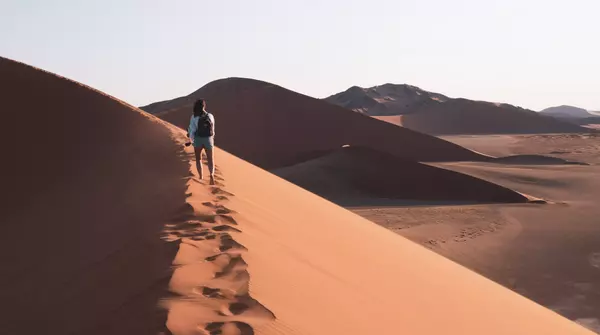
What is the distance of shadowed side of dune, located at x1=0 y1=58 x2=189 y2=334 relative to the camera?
317 centimetres

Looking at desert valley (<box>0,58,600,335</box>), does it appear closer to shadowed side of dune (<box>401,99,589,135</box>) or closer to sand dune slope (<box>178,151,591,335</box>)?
sand dune slope (<box>178,151,591,335</box>)

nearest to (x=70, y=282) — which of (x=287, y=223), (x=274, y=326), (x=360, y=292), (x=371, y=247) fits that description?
(x=274, y=326)

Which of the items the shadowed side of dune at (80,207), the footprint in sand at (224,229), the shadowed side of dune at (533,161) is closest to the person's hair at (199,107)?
the shadowed side of dune at (80,207)

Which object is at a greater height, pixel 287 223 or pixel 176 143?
pixel 176 143

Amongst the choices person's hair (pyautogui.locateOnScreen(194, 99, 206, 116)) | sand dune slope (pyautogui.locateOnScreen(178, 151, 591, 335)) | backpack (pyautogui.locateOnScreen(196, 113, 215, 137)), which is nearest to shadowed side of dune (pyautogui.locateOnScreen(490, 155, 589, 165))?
sand dune slope (pyautogui.locateOnScreen(178, 151, 591, 335))

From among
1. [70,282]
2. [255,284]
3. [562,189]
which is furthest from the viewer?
[562,189]

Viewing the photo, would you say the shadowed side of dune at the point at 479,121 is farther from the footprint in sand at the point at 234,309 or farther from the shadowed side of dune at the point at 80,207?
the footprint in sand at the point at 234,309

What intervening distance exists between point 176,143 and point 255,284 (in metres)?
6.65

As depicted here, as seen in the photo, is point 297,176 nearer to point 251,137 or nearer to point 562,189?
point 562,189

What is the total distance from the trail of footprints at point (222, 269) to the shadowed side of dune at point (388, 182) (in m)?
15.1

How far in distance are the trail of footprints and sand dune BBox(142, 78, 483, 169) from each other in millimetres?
26893

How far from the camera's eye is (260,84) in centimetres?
4531

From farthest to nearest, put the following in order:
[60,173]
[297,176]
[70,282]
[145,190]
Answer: [297,176], [60,173], [145,190], [70,282]

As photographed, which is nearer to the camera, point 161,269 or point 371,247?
point 161,269
